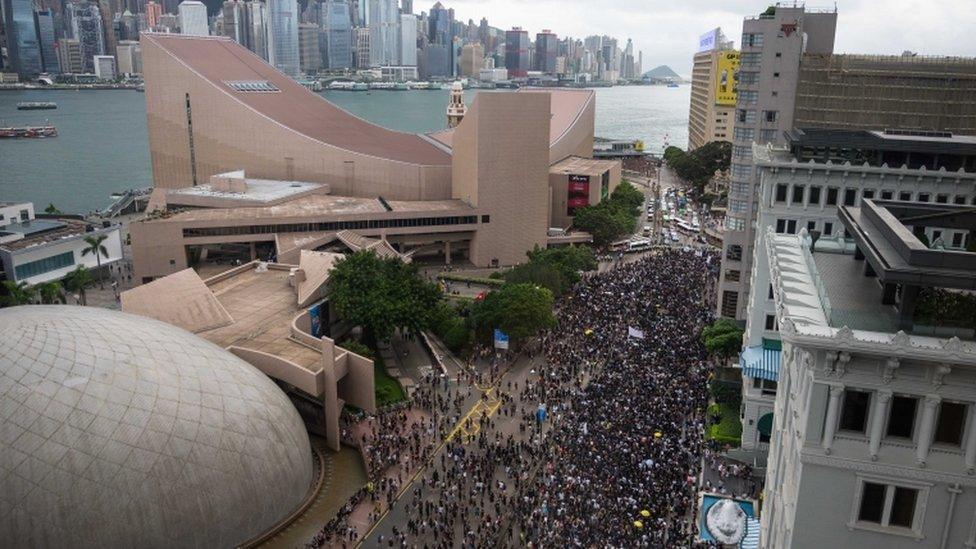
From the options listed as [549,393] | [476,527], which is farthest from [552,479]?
[549,393]

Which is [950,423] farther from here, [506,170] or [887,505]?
[506,170]

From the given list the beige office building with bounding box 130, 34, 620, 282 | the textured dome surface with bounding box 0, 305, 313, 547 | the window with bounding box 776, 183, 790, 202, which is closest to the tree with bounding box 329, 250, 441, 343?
the textured dome surface with bounding box 0, 305, 313, 547

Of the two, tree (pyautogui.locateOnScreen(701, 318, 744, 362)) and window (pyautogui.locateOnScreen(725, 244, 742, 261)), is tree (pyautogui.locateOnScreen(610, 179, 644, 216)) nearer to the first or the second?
window (pyautogui.locateOnScreen(725, 244, 742, 261))

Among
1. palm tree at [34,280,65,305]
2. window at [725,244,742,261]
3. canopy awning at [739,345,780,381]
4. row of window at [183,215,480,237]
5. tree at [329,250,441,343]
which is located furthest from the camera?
row of window at [183,215,480,237]

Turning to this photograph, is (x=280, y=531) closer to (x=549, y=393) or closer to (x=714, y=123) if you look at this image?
(x=549, y=393)

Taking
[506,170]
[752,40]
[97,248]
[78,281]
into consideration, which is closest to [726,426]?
[752,40]

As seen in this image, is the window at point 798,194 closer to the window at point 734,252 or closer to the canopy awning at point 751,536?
the window at point 734,252
